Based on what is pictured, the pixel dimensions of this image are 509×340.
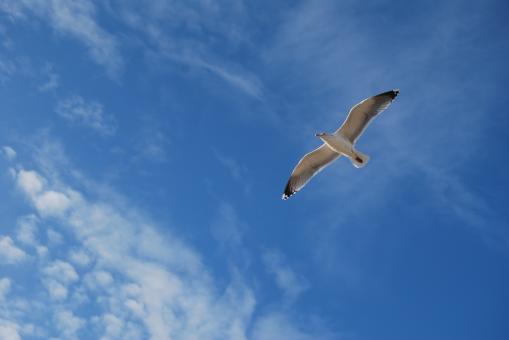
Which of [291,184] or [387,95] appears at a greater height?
[387,95]

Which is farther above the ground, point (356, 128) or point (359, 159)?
point (356, 128)

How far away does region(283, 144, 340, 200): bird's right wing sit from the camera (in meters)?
16.1

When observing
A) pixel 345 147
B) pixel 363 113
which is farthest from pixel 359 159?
pixel 363 113

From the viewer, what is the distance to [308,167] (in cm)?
1650

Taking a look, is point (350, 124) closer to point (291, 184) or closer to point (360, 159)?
point (360, 159)

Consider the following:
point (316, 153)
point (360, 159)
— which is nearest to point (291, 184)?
Answer: point (316, 153)

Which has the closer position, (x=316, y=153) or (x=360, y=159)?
(x=360, y=159)

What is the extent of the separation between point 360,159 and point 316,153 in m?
1.39

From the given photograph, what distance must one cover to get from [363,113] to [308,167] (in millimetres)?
2211

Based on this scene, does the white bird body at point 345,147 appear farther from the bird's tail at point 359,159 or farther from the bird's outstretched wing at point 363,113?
the bird's outstretched wing at point 363,113

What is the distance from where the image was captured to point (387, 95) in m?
15.1

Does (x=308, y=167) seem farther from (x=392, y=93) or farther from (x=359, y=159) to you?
(x=392, y=93)

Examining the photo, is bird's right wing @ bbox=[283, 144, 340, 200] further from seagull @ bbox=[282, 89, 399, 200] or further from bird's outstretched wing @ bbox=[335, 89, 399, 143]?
bird's outstretched wing @ bbox=[335, 89, 399, 143]

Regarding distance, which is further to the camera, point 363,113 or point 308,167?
point 308,167
